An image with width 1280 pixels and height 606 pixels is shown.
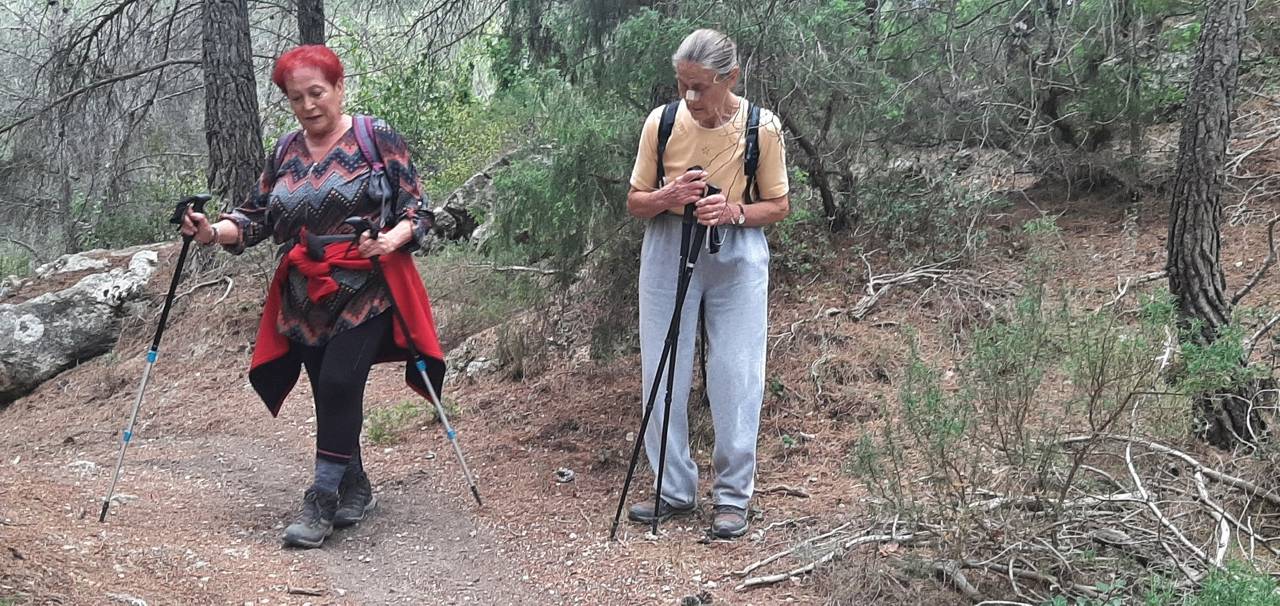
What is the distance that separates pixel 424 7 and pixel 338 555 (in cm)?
587

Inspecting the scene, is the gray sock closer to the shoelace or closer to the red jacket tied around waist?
the red jacket tied around waist

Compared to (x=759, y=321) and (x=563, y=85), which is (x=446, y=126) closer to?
(x=563, y=85)

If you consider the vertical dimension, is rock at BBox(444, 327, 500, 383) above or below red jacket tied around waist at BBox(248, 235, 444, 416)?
below

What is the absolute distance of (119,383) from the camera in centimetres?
847

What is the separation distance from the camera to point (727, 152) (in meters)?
3.95

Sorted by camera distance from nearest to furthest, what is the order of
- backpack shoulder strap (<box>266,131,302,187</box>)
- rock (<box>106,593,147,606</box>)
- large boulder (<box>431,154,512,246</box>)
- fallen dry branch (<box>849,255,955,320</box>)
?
rock (<box>106,593,147,606</box>) → backpack shoulder strap (<box>266,131,302,187</box>) → fallen dry branch (<box>849,255,955,320</box>) → large boulder (<box>431,154,512,246</box>)

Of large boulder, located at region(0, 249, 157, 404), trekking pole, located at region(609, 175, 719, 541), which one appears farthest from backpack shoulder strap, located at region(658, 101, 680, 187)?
large boulder, located at region(0, 249, 157, 404)

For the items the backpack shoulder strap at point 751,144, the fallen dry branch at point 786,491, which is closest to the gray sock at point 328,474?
the fallen dry branch at point 786,491

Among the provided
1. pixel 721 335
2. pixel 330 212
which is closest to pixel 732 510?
pixel 721 335

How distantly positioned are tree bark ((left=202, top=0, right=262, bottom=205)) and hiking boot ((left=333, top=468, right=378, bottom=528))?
15.8 feet

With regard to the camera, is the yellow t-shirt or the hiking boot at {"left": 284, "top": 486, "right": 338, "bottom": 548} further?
the hiking boot at {"left": 284, "top": 486, "right": 338, "bottom": 548}

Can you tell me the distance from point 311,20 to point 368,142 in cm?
569

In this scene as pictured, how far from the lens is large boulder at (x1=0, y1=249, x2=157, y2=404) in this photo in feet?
29.5

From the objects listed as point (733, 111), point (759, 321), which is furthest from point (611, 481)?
point (733, 111)
